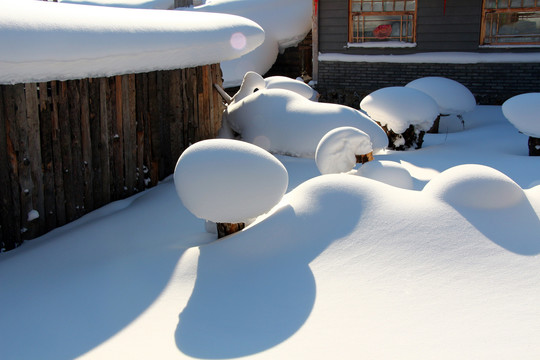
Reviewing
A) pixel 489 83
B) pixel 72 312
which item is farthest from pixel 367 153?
pixel 489 83

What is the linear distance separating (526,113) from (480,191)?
420 centimetres

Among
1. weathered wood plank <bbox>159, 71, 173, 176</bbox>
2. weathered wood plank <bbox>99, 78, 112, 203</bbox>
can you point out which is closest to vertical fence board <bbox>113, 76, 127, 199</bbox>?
weathered wood plank <bbox>99, 78, 112, 203</bbox>

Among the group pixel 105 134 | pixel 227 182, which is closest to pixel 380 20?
pixel 105 134

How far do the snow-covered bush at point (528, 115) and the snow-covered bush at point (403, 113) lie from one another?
44.6 inches

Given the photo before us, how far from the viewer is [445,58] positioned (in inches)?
478

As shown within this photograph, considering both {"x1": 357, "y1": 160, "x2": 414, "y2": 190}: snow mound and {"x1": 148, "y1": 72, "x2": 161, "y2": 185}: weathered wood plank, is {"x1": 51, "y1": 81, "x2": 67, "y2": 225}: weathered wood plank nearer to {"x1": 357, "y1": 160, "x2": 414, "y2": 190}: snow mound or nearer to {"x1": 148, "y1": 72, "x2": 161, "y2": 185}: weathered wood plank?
{"x1": 148, "y1": 72, "x2": 161, "y2": 185}: weathered wood plank

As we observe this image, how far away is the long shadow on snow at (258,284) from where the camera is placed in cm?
317

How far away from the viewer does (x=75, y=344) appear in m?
3.29

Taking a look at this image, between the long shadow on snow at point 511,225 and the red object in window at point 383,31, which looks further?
the red object in window at point 383,31

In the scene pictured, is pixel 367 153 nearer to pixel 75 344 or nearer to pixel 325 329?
Result: pixel 325 329

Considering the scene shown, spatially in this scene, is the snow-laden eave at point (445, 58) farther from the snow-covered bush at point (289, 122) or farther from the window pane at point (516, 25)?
the snow-covered bush at point (289, 122)

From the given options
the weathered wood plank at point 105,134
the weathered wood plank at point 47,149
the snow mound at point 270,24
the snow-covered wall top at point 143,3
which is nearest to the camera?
the weathered wood plank at point 47,149

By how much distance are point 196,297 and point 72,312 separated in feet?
2.67

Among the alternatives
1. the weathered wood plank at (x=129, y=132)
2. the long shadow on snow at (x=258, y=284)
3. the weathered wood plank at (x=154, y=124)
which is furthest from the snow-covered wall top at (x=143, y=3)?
the long shadow on snow at (x=258, y=284)
